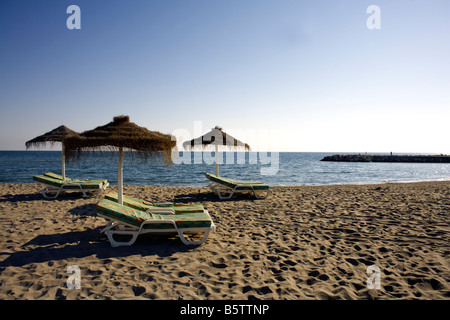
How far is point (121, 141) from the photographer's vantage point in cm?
521

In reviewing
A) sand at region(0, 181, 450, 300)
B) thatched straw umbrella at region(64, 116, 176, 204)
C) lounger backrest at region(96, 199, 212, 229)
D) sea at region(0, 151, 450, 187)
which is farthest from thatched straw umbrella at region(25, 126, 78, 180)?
lounger backrest at region(96, 199, 212, 229)

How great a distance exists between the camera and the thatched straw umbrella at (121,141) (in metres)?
5.21

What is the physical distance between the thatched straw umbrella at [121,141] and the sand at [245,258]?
1.69 m

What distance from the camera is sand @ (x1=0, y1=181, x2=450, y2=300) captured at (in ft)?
9.68

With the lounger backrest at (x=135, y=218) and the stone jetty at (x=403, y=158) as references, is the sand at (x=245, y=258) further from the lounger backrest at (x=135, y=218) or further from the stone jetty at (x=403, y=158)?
the stone jetty at (x=403, y=158)

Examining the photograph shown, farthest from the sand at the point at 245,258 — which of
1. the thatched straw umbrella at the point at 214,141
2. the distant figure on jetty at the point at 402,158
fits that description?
the distant figure on jetty at the point at 402,158

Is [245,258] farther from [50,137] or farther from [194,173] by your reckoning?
[194,173]

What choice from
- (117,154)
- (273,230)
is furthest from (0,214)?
(273,230)

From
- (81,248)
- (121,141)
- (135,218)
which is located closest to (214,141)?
(121,141)

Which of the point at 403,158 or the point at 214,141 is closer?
the point at 214,141

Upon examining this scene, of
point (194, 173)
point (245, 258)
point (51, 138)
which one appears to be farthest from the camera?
point (194, 173)

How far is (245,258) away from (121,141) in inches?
131

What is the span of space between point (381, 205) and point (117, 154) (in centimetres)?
741

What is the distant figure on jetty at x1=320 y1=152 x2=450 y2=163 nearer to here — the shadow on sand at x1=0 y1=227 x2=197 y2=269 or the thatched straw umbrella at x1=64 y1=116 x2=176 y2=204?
the thatched straw umbrella at x1=64 y1=116 x2=176 y2=204
